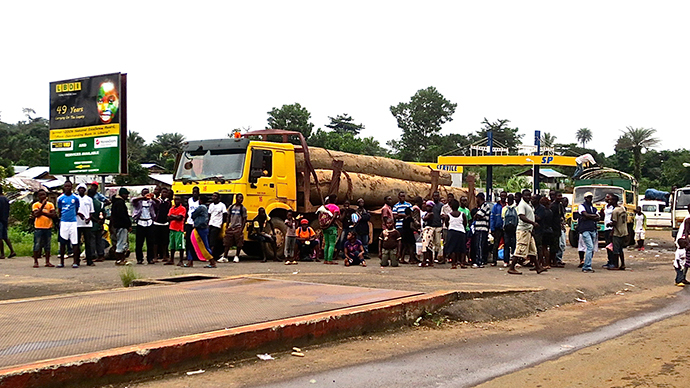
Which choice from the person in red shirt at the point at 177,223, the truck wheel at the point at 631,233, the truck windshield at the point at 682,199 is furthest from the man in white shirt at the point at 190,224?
the truck windshield at the point at 682,199

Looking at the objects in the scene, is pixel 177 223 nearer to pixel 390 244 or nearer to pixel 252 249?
pixel 252 249

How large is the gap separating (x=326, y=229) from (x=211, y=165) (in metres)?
2.99

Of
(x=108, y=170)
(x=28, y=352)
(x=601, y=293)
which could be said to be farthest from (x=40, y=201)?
(x=601, y=293)

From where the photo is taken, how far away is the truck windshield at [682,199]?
27139 millimetres

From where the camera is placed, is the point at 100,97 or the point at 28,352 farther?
the point at 100,97

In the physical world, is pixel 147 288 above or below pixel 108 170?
below

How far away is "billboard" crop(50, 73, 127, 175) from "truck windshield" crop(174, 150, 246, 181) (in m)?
3.13

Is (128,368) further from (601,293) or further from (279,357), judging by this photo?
(601,293)

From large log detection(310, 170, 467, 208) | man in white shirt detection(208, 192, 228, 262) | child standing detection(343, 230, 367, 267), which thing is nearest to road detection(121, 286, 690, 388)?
child standing detection(343, 230, 367, 267)

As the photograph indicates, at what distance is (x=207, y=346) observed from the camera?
5.79 metres

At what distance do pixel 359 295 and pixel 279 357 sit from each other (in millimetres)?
2351

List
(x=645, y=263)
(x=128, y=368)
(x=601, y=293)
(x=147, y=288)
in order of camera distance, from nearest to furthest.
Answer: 1. (x=128, y=368)
2. (x=147, y=288)
3. (x=601, y=293)
4. (x=645, y=263)

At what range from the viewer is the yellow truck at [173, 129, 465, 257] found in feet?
50.3

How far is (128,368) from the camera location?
17.2ft
